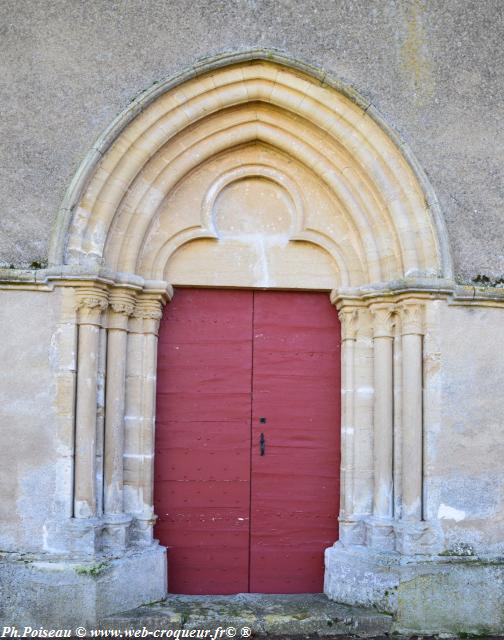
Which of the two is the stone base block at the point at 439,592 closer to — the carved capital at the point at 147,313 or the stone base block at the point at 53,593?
the stone base block at the point at 53,593

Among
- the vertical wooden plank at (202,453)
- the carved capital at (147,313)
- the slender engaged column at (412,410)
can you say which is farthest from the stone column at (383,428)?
the carved capital at (147,313)

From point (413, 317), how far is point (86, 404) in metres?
2.43

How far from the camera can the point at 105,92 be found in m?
5.41

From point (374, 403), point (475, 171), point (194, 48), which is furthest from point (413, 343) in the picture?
point (194, 48)

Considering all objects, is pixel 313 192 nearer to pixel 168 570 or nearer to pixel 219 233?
pixel 219 233

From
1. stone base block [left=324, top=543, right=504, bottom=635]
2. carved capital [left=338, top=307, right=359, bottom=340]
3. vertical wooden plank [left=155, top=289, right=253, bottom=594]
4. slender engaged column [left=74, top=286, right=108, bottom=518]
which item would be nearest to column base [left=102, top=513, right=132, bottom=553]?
slender engaged column [left=74, top=286, right=108, bottom=518]

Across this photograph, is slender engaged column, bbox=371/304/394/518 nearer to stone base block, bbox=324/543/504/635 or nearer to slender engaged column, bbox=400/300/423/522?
slender engaged column, bbox=400/300/423/522

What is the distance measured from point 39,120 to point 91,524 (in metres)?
2.88

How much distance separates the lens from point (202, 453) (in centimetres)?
575

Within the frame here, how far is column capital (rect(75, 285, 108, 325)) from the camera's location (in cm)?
523

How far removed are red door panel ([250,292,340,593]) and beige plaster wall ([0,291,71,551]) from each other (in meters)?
1.52

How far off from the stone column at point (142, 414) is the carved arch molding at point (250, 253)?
1 centimetres

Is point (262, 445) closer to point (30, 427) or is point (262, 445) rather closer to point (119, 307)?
point (119, 307)

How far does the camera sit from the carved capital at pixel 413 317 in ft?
17.8
